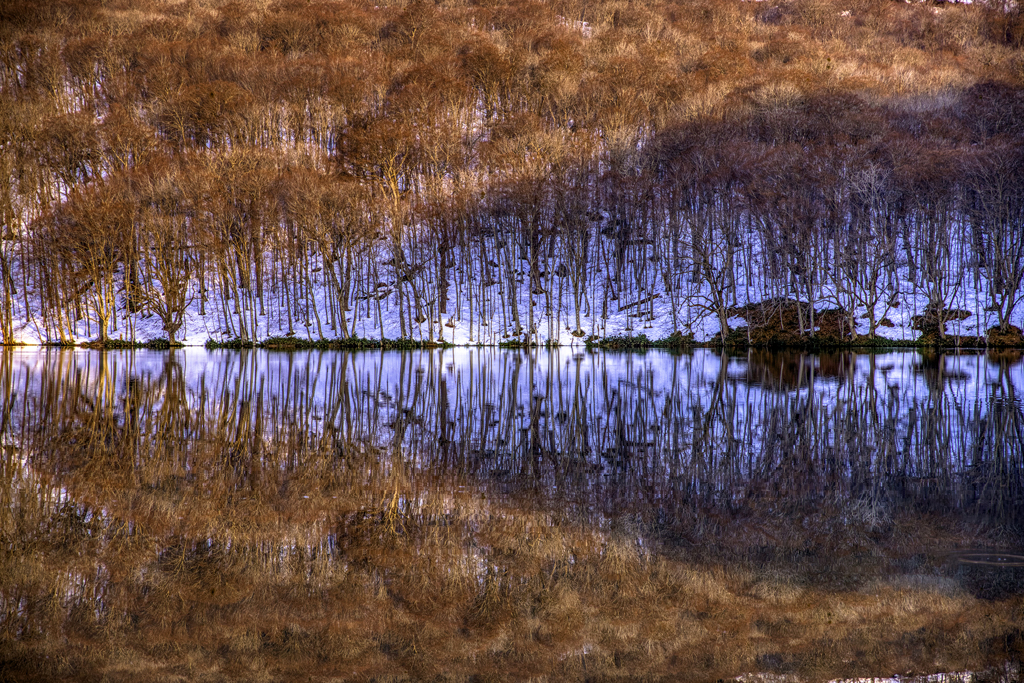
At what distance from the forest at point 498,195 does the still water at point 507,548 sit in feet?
121

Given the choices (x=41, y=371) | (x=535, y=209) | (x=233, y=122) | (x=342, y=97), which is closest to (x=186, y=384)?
(x=41, y=371)

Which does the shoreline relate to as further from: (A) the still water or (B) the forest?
(A) the still water

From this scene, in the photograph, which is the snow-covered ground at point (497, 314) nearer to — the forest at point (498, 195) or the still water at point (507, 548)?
the forest at point (498, 195)

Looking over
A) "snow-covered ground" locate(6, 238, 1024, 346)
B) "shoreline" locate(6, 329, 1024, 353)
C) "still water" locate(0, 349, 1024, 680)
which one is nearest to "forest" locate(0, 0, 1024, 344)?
"snow-covered ground" locate(6, 238, 1024, 346)

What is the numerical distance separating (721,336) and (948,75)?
4100 cm

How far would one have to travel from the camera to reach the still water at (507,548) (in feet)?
15.6

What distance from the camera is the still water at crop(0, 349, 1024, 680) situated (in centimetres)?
477

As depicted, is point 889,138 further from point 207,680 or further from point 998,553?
point 207,680

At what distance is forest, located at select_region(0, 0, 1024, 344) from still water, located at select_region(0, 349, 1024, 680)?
36.9 meters

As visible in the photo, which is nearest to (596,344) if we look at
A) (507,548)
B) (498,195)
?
(498,195)

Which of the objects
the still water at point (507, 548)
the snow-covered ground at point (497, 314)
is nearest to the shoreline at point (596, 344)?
the snow-covered ground at point (497, 314)

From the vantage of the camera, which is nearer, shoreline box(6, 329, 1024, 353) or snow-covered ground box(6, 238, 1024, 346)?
shoreline box(6, 329, 1024, 353)

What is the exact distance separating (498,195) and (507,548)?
45.8 m

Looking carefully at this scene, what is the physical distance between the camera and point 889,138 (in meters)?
52.8
